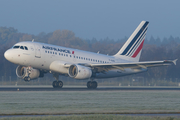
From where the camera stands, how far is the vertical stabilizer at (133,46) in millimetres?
49094

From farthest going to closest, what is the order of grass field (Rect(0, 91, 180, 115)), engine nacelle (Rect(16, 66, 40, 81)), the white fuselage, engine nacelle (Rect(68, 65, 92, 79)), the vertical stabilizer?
the vertical stabilizer → engine nacelle (Rect(16, 66, 40, 81)) → engine nacelle (Rect(68, 65, 92, 79)) → the white fuselage → grass field (Rect(0, 91, 180, 115))

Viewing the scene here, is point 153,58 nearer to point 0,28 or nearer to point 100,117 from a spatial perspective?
point 100,117

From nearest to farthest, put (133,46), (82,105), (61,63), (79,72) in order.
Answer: (82,105)
(79,72)
(61,63)
(133,46)

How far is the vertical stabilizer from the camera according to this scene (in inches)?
1933

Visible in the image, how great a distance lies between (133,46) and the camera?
49656 millimetres

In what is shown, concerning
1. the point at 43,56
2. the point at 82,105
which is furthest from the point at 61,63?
the point at 82,105

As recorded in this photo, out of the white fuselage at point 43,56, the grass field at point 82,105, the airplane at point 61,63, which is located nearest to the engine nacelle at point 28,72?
the airplane at point 61,63

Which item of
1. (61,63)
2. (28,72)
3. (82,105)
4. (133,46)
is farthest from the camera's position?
(133,46)

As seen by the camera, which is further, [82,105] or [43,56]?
[43,56]

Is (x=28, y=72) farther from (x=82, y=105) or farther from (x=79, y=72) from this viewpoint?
(x=82, y=105)

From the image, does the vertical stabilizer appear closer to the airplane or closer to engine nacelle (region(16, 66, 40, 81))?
the airplane

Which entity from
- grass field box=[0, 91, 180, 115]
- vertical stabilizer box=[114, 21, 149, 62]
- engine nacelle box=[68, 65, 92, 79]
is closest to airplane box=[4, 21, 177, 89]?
engine nacelle box=[68, 65, 92, 79]

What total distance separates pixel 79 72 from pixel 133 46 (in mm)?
14382

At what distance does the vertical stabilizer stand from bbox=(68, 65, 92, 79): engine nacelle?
35.6 ft
